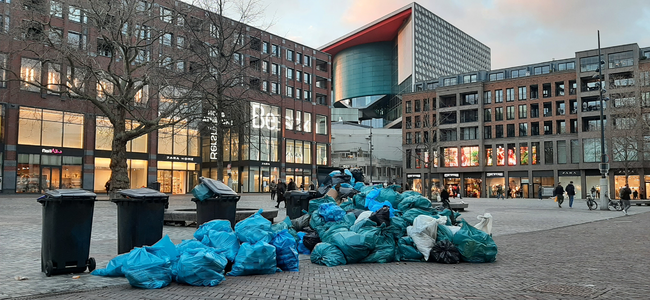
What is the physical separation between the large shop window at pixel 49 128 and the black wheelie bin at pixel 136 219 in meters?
35.4

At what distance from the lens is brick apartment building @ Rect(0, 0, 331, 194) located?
2514 cm

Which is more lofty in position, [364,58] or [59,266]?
[364,58]

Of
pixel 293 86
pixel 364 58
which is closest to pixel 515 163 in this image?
pixel 293 86

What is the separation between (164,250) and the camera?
6324 millimetres

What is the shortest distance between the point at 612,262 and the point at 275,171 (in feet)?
175

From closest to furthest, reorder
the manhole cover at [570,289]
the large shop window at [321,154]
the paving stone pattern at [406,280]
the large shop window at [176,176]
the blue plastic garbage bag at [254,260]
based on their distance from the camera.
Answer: the paving stone pattern at [406,280] < the manhole cover at [570,289] < the blue plastic garbage bag at [254,260] < the large shop window at [176,176] < the large shop window at [321,154]

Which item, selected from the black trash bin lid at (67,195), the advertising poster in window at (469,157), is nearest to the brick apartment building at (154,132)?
the black trash bin lid at (67,195)

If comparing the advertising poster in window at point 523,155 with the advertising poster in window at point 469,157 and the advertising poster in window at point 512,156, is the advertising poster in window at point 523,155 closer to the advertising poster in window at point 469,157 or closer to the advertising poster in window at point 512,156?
the advertising poster in window at point 512,156

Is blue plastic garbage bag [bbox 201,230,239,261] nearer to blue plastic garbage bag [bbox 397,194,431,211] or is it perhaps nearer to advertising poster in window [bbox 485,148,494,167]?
blue plastic garbage bag [bbox 397,194,431,211]

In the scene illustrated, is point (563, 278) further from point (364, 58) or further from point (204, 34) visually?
point (364, 58)

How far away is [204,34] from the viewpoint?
910 inches

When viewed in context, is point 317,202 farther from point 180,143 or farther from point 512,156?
point 512,156

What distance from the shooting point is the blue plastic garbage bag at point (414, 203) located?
33.3ft

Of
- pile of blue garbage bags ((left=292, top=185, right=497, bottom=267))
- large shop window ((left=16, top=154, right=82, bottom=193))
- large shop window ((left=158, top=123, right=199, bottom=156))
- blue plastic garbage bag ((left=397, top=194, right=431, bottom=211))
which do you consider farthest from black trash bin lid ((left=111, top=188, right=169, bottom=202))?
large shop window ((left=158, top=123, right=199, bottom=156))
